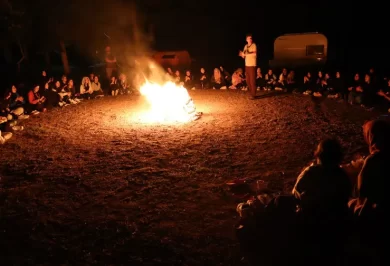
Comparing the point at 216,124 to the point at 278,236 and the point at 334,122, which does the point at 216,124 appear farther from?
the point at 278,236

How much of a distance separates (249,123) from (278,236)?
630 centimetres

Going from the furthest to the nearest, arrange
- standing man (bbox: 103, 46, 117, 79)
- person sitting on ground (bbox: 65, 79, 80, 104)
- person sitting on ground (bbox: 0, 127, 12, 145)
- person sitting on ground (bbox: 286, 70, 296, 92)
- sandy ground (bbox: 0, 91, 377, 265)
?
standing man (bbox: 103, 46, 117, 79) → person sitting on ground (bbox: 286, 70, 296, 92) → person sitting on ground (bbox: 65, 79, 80, 104) → person sitting on ground (bbox: 0, 127, 12, 145) → sandy ground (bbox: 0, 91, 377, 265)

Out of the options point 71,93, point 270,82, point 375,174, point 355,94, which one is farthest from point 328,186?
point 71,93

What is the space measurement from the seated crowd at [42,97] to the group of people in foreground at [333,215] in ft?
25.5

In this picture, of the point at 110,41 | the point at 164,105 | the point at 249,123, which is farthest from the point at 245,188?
the point at 110,41

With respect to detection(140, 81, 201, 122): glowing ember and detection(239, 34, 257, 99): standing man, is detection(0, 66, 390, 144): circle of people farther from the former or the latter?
detection(140, 81, 201, 122): glowing ember

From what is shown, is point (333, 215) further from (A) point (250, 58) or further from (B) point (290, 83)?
(B) point (290, 83)

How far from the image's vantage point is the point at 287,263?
3.78 m

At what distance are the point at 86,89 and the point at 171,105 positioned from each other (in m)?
5.32

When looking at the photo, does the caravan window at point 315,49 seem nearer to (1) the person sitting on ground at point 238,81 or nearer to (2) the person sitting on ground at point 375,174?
(1) the person sitting on ground at point 238,81

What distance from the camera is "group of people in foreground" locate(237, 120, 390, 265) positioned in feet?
11.7

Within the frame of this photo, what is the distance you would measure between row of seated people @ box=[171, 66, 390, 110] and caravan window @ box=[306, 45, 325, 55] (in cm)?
479

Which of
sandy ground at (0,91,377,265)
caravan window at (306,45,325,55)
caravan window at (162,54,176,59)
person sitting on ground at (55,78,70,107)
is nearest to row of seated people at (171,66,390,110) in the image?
sandy ground at (0,91,377,265)

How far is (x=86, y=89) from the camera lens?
1516 centimetres
